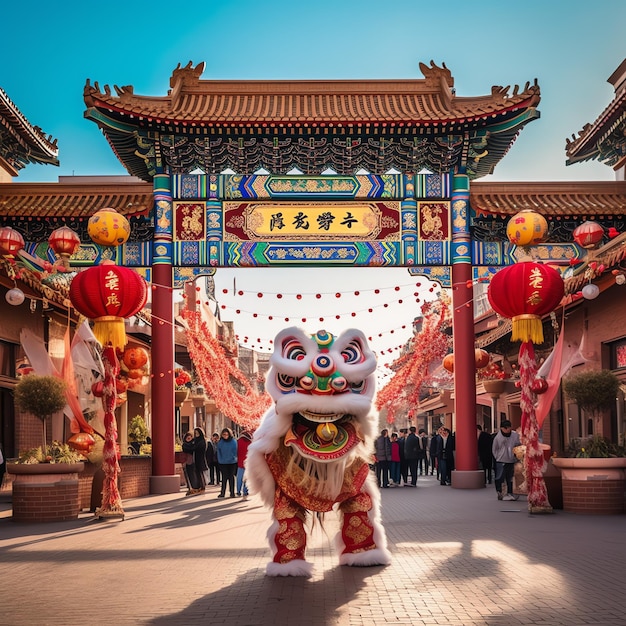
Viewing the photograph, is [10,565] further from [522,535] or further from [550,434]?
[550,434]

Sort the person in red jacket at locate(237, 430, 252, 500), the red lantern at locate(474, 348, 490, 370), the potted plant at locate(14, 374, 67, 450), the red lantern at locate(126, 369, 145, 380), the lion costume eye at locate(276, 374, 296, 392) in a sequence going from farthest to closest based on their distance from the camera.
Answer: the red lantern at locate(474, 348, 490, 370)
the red lantern at locate(126, 369, 145, 380)
the person in red jacket at locate(237, 430, 252, 500)
the potted plant at locate(14, 374, 67, 450)
the lion costume eye at locate(276, 374, 296, 392)

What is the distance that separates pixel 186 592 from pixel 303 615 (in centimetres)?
143

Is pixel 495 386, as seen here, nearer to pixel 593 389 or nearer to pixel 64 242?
pixel 593 389

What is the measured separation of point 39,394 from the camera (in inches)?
554

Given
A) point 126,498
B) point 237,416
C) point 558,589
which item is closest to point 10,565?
point 558,589

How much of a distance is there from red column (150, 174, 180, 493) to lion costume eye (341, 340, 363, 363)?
1126cm

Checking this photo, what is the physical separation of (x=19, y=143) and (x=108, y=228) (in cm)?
1095

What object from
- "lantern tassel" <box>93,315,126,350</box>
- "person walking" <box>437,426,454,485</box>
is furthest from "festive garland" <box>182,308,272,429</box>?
"lantern tassel" <box>93,315,126,350</box>

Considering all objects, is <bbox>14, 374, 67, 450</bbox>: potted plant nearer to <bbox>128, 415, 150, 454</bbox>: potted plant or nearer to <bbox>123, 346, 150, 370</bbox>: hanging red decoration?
<bbox>123, 346, 150, 370</bbox>: hanging red decoration

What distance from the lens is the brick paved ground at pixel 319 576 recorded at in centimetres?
661

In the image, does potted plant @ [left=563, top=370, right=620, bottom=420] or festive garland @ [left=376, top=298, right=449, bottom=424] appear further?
festive garland @ [left=376, top=298, right=449, bottom=424]

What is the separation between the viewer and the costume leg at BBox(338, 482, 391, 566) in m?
8.73

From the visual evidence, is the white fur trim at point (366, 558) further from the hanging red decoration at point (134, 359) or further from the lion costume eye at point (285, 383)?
the hanging red decoration at point (134, 359)

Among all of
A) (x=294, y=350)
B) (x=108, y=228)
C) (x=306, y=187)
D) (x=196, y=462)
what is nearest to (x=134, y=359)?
(x=196, y=462)
